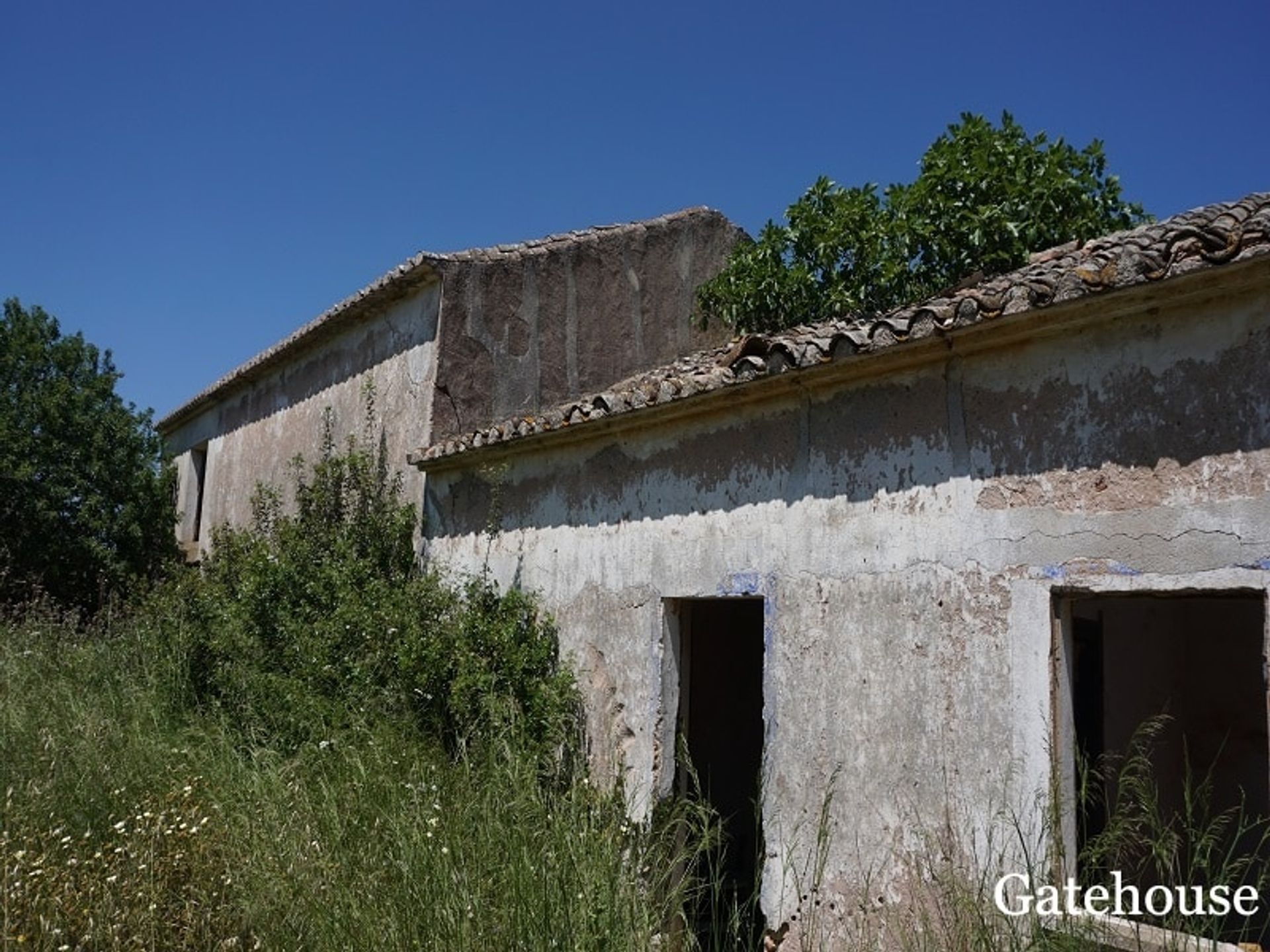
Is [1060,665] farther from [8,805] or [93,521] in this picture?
[93,521]

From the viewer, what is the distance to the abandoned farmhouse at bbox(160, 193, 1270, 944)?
13.2ft

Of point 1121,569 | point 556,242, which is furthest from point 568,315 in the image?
point 1121,569

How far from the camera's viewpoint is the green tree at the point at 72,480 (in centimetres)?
1437

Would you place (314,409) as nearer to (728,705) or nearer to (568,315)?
(568,315)

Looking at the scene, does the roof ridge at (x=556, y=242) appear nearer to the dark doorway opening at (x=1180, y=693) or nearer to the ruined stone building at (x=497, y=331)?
the ruined stone building at (x=497, y=331)

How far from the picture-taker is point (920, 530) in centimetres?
487

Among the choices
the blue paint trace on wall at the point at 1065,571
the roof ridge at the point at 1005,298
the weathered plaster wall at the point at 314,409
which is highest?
the weathered plaster wall at the point at 314,409

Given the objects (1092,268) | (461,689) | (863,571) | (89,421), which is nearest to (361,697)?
(461,689)

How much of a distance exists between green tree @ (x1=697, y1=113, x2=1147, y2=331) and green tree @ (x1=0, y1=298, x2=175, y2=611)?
898cm

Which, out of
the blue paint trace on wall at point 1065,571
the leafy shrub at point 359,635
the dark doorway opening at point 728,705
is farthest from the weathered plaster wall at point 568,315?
the blue paint trace on wall at point 1065,571

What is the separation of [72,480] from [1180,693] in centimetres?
1347

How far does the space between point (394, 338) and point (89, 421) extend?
292 inches

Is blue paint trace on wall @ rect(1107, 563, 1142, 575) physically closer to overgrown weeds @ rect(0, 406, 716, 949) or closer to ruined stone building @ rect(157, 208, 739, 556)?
overgrown weeds @ rect(0, 406, 716, 949)

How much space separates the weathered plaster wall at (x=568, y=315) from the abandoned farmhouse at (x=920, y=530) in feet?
0.40
